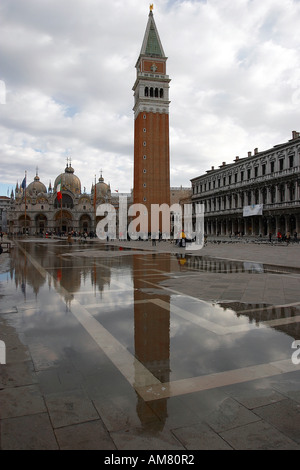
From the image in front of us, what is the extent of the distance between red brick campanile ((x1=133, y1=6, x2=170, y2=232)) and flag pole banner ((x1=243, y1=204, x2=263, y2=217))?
16890mm

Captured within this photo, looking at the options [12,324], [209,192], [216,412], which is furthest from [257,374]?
[209,192]

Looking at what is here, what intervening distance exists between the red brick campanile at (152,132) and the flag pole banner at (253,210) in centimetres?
1689

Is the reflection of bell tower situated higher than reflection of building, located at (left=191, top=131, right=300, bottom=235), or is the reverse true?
reflection of building, located at (left=191, top=131, right=300, bottom=235)

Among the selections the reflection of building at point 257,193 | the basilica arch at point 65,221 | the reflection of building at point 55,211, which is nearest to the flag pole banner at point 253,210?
the reflection of building at point 257,193

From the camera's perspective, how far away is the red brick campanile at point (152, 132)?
65.5 m

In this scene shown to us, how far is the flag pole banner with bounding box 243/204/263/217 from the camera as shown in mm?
52219

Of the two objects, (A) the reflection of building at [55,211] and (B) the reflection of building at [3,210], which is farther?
(B) the reflection of building at [3,210]

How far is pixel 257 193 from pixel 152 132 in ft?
77.8

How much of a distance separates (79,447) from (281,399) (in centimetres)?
216

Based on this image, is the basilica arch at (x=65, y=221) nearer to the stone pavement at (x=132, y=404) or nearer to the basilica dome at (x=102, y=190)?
the basilica dome at (x=102, y=190)

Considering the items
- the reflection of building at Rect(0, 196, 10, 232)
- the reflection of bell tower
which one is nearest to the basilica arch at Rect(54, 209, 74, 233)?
the reflection of building at Rect(0, 196, 10, 232)

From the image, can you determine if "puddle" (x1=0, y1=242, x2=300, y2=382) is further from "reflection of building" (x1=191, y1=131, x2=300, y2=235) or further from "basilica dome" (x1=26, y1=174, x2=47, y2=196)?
"basilica dome" (x1=26, y1=174, x2=47, y2=196)

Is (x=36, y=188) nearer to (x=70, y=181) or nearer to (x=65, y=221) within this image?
(x=70, y=181)
